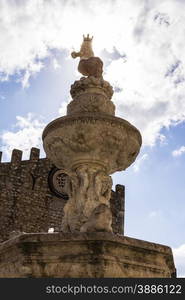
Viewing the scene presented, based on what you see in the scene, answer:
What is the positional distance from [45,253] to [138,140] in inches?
81.5

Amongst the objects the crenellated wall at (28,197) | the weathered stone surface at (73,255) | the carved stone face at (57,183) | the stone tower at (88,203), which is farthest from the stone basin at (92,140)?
the carved stone face at (57,183)

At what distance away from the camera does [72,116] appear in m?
5.58

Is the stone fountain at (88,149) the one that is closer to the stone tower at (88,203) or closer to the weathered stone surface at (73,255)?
the stone tower at (88,203)

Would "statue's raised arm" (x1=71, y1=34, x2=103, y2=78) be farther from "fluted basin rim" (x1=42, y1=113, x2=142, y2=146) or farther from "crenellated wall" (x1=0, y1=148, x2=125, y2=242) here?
"crenellated wall" (x1=0, y1=148, x2=125, y2=242)

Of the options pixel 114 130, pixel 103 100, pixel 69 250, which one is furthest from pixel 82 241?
pixel 103 100

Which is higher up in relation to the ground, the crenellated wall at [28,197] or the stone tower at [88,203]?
the crenellated wall at [28,197]

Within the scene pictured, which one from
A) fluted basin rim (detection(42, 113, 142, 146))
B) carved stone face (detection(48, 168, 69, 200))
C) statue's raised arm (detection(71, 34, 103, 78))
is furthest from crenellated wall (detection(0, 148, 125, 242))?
fluted basin rim (detection(42, 113, 142, 146))

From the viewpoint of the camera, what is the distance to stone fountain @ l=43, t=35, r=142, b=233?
5559mm

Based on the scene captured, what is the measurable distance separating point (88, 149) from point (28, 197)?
17.4 meters

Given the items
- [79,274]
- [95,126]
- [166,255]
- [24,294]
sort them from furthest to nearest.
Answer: [95,126] → [166,255] → [79,274] → [24,294]

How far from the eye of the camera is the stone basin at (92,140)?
5570 millimetres

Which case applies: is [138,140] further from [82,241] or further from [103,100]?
[82,241]

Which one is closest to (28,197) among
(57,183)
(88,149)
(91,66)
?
(57,183)

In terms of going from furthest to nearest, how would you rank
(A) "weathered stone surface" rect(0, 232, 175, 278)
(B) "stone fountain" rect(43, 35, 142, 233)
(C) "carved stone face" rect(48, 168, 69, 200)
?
1. (C) "carved stone face" rect(48, 168, 69, 200)
2. (B) "stone fountain" rect(43, 35, 142, 233)
3. (A) "weathered stone surface" rect(0, 232, 175, 278)
